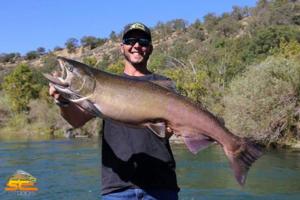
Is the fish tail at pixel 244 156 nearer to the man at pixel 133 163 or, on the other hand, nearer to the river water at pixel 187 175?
the man at pixel 133 163

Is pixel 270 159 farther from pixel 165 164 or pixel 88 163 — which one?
pixel 165 164

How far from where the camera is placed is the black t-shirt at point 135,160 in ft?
12.9

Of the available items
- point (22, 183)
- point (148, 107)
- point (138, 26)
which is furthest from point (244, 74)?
point (148, 107)

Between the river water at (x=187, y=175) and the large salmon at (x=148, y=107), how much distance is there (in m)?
12.0

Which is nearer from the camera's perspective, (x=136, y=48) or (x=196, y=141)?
(x=196, y=141)

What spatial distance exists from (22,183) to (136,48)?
49.7ft

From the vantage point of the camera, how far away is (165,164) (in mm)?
3996

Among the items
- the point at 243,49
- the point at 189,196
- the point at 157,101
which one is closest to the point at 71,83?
the point at 157,101

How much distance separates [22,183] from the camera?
60.6ft

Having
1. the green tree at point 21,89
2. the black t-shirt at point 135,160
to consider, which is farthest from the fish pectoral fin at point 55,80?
the green tree at point 21,89

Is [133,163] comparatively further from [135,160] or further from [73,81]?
[73,81]

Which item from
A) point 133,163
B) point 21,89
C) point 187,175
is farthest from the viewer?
point 21,89

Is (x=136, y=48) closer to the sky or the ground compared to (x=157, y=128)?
closer to the sky

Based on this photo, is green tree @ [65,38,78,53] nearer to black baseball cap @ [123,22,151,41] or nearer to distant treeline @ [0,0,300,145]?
distant treeline @ [0,0,300,145]
